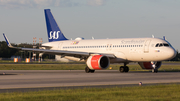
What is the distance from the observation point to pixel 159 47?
114ft

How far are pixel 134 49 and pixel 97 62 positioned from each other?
5.00m

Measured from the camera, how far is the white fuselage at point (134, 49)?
3460cm

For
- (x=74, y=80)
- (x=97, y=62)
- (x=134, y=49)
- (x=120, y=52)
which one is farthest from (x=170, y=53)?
(x=74, y=80)

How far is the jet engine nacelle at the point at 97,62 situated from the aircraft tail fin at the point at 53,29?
13.3 m

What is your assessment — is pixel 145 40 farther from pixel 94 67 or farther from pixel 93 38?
pixel 93 38

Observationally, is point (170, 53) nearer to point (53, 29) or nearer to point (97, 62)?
point (97, 62)

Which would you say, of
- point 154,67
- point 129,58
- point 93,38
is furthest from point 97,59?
point 93,38

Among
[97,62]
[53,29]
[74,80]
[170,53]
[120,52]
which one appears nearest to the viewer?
[74,80]

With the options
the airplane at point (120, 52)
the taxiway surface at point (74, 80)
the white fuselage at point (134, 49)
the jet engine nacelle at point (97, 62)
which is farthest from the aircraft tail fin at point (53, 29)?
the taxiway surface at point (74, 80)

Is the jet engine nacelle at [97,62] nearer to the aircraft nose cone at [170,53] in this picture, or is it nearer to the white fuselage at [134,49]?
the white fuselage at [134,49]

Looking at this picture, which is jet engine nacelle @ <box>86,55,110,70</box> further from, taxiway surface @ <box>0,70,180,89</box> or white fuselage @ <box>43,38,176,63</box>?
taxiway surface @ <box>0,70,180,89</box>

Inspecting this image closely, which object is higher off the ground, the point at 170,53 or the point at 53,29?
the point at 53,29

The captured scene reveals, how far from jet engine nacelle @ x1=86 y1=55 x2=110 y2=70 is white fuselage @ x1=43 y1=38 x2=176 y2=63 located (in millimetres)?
1739

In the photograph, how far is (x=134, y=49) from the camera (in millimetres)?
35938
